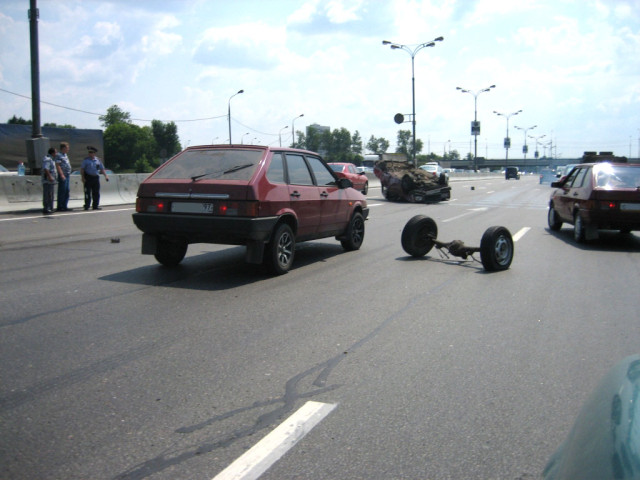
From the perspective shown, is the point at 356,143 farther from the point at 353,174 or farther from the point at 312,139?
the point at 353,174

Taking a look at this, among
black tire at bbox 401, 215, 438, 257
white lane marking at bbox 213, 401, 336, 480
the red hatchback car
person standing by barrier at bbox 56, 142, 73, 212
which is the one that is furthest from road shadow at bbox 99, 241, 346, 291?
person standing by barrier at bbox 56, 142, 73, 212

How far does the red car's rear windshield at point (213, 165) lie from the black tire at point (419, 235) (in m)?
2.87

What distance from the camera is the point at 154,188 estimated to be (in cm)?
748

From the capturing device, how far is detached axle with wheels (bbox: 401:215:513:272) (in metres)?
8.25

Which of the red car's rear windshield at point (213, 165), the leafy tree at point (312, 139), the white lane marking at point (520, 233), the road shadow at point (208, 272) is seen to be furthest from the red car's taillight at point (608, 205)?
the leafy tree at point (312, 139)

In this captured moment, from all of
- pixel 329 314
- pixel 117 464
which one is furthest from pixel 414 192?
pixel 117 464

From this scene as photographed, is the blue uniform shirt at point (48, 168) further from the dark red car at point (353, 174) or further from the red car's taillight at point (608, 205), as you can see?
the dark red car at point (353, 174)

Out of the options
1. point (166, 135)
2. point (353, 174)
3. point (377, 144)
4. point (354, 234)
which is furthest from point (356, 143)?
point (354, 234)

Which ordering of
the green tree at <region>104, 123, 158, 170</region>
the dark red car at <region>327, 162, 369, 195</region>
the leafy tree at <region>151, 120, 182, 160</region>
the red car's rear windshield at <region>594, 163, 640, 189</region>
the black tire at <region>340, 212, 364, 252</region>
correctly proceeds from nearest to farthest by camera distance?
the black tire at <region>340, 212, 364, 252</region> < the red car's rear windshield at <region>594, 163, 640, 189</region> < the dark red car at <region>327, 162, 369, 195</region> < the green tree at <region>104, 123, 158, 170</region> < the leafy tree at <region>151, 120, 182, 160</region>

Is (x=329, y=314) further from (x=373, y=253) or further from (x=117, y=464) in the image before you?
(x=373, y=253)

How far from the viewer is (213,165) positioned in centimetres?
761

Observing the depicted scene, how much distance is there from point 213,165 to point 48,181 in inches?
387

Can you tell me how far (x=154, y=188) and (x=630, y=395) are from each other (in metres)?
6.61

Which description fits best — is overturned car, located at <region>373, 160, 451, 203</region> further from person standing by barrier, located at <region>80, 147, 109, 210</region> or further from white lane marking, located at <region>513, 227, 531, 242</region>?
person standing by barrier, located at <region>80, 147, 109, 210</region>
